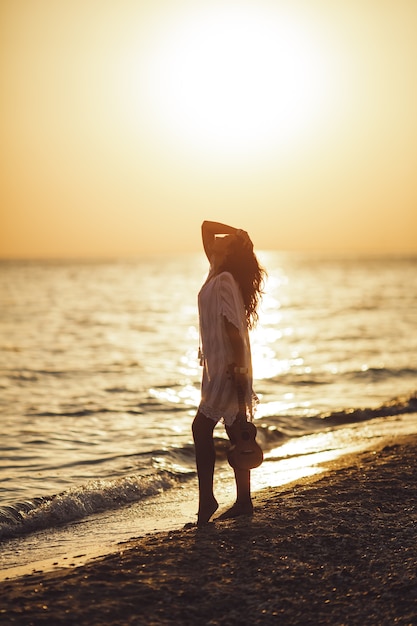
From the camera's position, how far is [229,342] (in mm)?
6637

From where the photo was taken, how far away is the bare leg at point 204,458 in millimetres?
6727

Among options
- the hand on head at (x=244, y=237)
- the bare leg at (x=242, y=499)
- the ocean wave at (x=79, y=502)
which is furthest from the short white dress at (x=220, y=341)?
the ocean wave at (x=79, y=502)

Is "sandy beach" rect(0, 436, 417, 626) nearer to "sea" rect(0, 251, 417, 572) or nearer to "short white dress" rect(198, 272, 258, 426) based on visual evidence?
"short white dress" rect(198, 272, 258, 426)

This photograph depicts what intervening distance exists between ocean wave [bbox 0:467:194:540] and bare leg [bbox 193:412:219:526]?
2.13 meters

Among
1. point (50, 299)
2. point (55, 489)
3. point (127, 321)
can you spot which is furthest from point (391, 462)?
point (50, 299)

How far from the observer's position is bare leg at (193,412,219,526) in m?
6.73

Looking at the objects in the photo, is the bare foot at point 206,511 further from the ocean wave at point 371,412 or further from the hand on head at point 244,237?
the ocean wave at point 371,412

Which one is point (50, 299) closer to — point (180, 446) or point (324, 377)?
point (324, 377)

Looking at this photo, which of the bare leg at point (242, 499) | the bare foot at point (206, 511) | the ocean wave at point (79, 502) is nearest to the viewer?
the bare foot at point (206, 511)

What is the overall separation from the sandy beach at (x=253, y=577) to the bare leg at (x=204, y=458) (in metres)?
0.21

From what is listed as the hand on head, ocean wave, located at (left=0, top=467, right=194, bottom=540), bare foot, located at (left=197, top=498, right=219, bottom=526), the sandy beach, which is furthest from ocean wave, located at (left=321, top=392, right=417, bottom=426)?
the hand on head

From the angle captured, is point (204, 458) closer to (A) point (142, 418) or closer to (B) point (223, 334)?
(B) point (223, 334)

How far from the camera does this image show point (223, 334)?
6.62 metres

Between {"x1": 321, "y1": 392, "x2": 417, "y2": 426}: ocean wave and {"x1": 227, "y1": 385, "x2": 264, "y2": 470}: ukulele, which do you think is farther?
{"x1": 321, "y1": 392, "x2": 417, "y2": 426}: ocean wave
